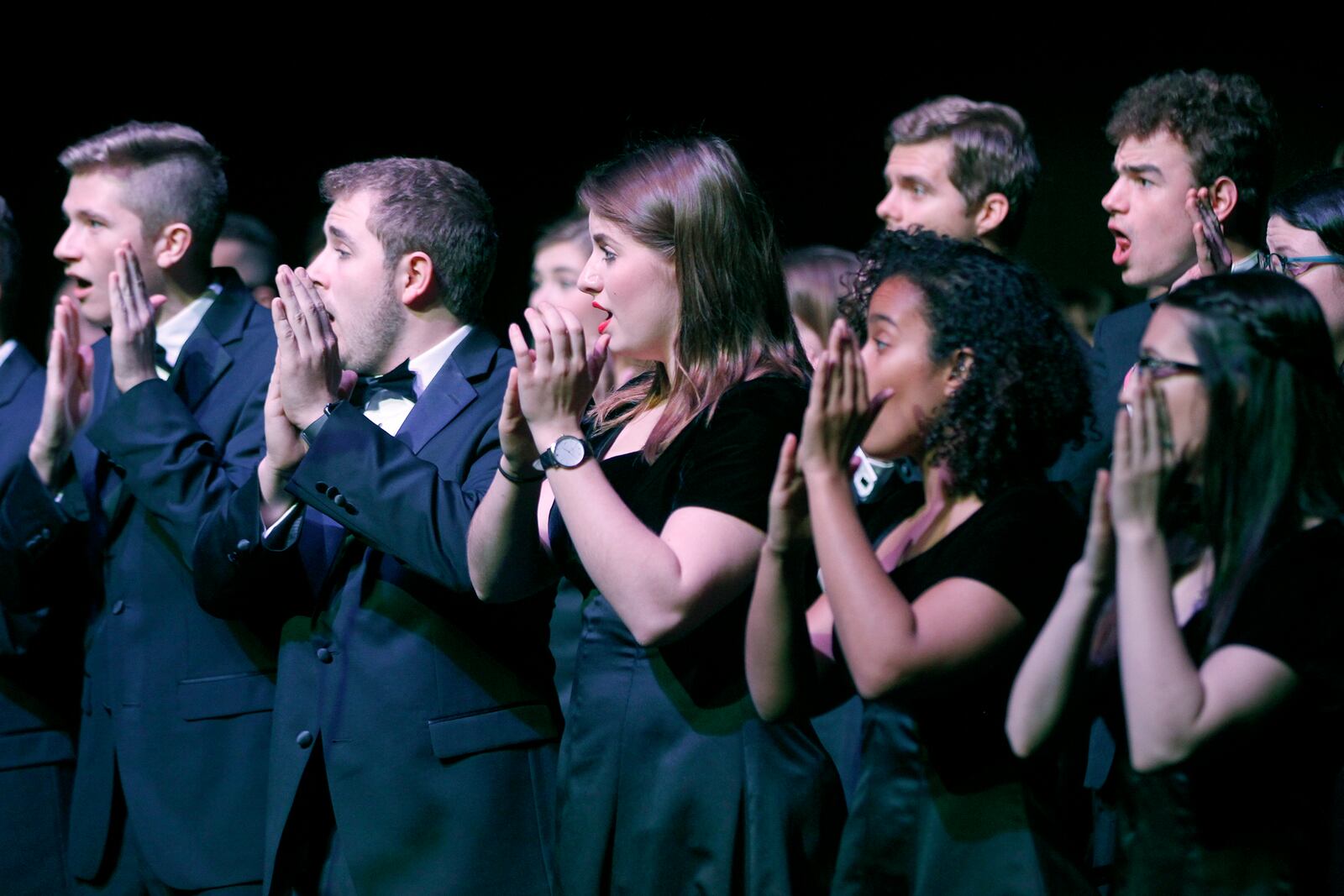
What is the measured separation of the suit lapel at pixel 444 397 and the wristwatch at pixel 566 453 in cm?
52

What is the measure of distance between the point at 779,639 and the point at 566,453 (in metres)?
0.38

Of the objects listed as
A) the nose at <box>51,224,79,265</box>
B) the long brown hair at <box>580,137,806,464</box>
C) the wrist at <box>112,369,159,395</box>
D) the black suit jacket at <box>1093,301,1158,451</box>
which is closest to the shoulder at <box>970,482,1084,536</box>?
the long brown hair at <box>580,137,806,464</box>

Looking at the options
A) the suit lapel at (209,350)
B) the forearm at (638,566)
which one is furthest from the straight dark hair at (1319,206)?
the suit lapel at (209,350)

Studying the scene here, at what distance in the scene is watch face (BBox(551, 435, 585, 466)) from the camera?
1.84 metres

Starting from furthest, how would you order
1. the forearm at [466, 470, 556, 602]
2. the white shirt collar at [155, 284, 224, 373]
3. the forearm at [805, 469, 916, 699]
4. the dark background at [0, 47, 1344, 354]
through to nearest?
the dark background at [0, 47, 1344, 354] → the white shirt collar at [155, 284, 224, 373] → the forearm at [466, 470, 556, 602] → the forearm at [805, 469, 916, 699]

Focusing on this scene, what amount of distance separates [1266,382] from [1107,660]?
1.07ft

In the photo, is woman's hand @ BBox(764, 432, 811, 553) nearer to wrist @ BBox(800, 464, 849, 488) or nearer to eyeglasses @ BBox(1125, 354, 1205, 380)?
wrist @ BBox(800, 464, 849, 488)

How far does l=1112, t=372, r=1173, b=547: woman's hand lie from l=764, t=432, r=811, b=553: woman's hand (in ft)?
1.24

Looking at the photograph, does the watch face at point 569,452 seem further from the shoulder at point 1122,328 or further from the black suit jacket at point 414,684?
the shoulder at point 1122,328

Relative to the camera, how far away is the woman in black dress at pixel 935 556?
1533 millimetres

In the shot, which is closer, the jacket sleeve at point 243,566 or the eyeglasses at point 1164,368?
the eyeglasses at point 1164,368

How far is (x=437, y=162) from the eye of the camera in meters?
2.67

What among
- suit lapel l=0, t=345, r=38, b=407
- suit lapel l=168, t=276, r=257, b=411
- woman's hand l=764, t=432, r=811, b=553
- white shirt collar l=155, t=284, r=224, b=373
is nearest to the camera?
woman's hand l=764, t=432, r=811, b=553

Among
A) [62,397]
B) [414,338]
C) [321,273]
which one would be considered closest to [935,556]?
[414,338]
